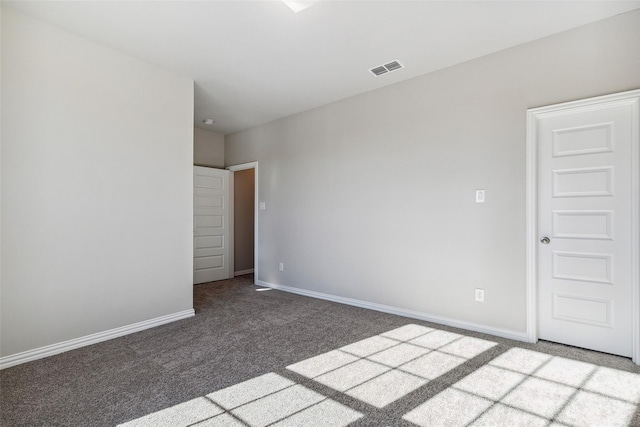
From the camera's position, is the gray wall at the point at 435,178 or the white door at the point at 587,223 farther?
the gray wall at the point at 435,178

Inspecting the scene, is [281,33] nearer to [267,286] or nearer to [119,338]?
[119,338]

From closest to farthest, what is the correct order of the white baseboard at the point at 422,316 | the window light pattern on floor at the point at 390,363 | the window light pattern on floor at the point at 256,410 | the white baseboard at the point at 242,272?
the window light pattern on floor at the point at 256,410, the window light pattern on floor at the point at 390,363, the white baseboard at the point at 422,316, the white baseboard at the point at 242,272

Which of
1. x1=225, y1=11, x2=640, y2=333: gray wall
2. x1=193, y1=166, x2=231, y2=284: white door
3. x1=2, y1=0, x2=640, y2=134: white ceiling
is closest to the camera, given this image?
x1=2, y1=0, x2=640, y2=134: white ceiling

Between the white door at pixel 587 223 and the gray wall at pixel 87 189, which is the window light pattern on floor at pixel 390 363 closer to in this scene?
the white door at pixel 587 223

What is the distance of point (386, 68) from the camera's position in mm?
3314

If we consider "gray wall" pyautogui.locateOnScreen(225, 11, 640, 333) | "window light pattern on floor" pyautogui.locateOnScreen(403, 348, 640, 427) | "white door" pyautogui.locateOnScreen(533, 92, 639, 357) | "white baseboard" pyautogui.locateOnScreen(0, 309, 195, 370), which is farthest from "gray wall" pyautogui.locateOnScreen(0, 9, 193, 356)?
"white door" pyautogui.locateOnScreen(533, 92, 639, 357)

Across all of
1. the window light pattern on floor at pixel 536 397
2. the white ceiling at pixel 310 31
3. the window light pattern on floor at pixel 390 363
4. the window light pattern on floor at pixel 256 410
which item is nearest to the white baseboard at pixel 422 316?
the window light pattern on floor at pixel 390 363

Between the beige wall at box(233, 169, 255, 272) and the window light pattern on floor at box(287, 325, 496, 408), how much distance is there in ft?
12.6

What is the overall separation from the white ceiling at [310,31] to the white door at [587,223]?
0.79 metres

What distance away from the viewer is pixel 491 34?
8.89ft

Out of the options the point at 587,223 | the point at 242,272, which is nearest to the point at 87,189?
the point at 242,272

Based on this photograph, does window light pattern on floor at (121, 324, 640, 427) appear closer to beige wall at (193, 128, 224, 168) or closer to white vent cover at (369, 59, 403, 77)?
white vent cover at (369, 59, 403, 77)

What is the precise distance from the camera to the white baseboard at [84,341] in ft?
7.87

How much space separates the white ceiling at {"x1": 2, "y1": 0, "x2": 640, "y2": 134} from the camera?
238cm
